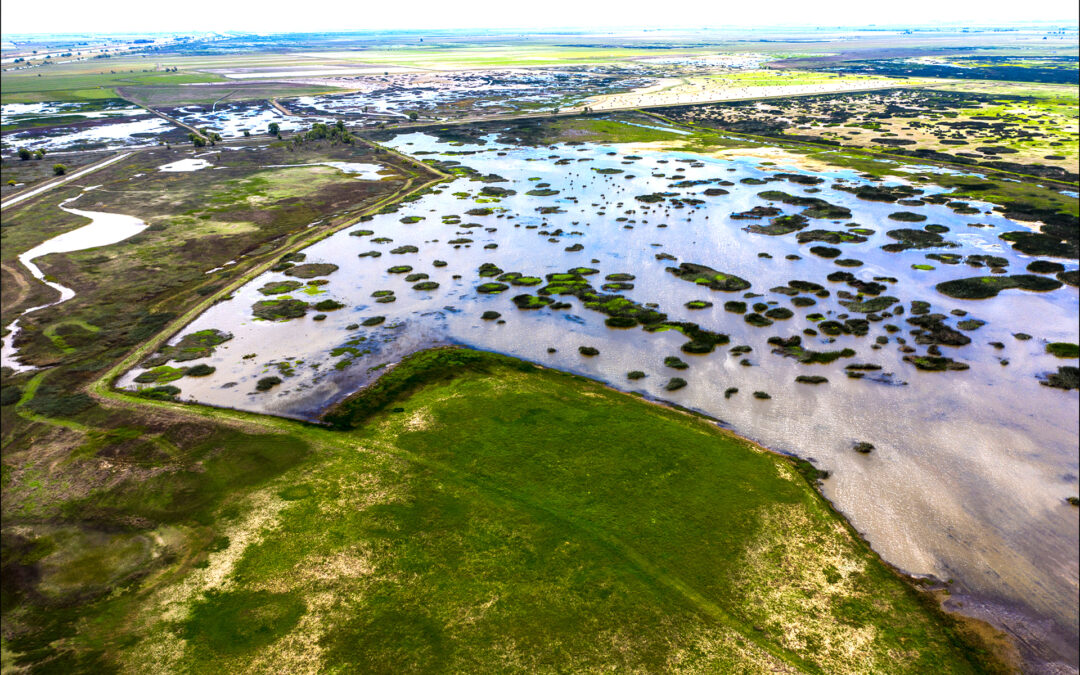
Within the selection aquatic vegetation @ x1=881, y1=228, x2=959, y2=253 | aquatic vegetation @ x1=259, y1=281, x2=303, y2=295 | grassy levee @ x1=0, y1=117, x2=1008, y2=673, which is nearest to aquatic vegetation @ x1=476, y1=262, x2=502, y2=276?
aquatic vegetation @ x1=259, y1=281, x2=303, y2=295

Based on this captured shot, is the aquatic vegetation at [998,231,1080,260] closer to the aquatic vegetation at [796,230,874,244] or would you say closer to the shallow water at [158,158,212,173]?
the aquatic vegetation at [796,230,874,244]

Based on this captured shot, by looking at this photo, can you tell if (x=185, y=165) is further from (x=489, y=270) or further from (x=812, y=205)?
(x=812, y=205)

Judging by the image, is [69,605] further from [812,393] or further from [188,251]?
[188,251]

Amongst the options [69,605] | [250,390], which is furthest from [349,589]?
[250,390]

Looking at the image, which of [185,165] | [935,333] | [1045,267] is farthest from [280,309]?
[1045,267]

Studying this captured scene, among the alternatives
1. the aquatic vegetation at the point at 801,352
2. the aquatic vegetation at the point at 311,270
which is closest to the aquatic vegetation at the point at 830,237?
the aquatic vegetation at the point at 801,352

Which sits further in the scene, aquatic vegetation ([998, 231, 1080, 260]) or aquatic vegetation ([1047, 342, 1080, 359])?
aquatic vegetation ([998, 231, 1080, 260])
